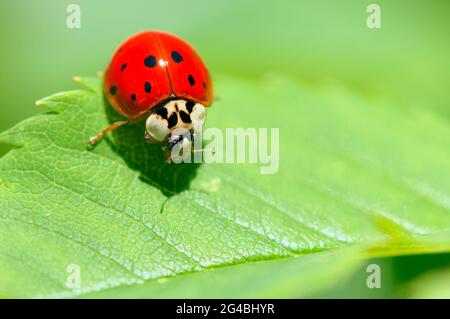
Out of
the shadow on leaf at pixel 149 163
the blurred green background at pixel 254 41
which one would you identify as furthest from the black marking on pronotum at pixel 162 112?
the blurred green background at pixel 254 41

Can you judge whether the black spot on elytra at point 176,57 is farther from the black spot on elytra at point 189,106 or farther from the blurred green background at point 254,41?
the blurred green background at point 254,41

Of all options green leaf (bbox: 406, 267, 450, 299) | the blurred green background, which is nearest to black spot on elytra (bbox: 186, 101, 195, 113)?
green leaf (bbox: 406, 267, 450, 299)

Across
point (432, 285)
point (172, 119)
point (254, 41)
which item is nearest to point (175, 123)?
point (172, 119)

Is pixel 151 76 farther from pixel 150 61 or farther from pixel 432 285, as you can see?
pixel 432 285

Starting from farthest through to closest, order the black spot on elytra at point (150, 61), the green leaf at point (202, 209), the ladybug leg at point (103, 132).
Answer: the black spot on elytra at point (150, 61) < the ladybug leg at point (103, 132) < the green leaf at point (202, 209)

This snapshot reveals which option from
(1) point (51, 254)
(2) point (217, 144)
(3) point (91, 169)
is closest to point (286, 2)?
(2) point (217, 144)

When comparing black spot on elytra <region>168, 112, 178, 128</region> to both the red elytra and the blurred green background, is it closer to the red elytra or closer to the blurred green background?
the red elytra
